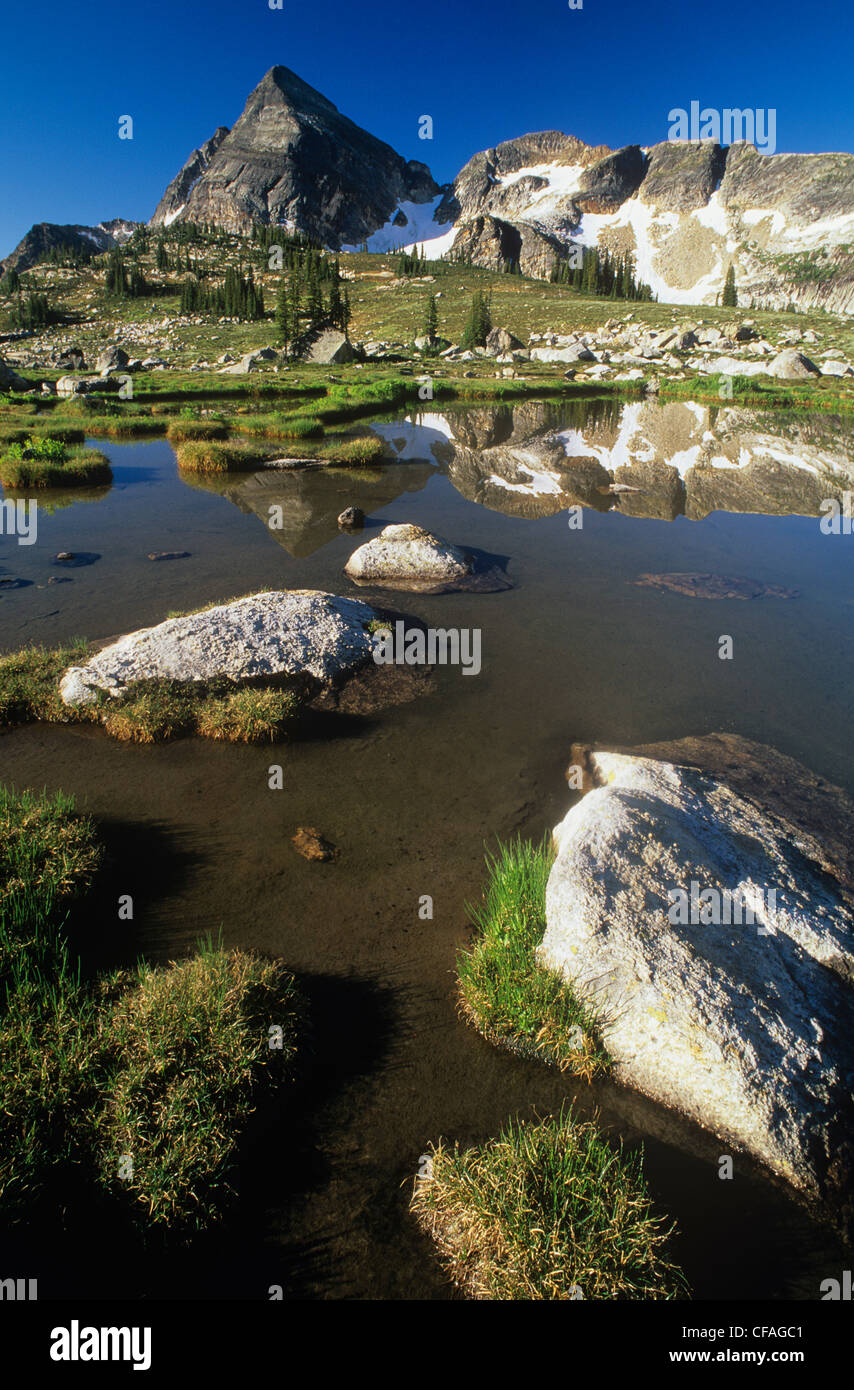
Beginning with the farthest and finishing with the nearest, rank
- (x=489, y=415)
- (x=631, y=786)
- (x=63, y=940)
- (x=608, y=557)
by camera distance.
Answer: (x=489, y=415), (x=608, y=557), (x=631, y=786), (x=63, y=940)

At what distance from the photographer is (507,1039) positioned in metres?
6.16

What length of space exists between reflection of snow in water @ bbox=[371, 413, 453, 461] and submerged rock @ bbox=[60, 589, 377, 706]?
85.2 feet

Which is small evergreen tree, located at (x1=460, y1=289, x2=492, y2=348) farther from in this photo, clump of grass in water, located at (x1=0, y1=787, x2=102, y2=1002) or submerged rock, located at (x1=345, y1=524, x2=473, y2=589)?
clump of grass in water, located at (x1=0, y1=787, x2=102, y2=1002)

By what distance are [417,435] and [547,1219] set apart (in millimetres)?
45270

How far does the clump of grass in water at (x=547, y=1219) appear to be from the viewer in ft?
13.8

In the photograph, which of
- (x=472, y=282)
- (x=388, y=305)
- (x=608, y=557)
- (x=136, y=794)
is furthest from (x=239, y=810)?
(x=472, y=282)

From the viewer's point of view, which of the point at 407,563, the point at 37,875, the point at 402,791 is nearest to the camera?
the point at 37,875

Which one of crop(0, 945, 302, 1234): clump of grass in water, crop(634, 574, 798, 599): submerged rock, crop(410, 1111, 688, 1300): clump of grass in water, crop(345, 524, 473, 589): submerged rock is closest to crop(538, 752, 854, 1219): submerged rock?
crop(410, 1111, 688, 1300): clump of grass in water

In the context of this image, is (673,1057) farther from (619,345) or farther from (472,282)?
(472,282)

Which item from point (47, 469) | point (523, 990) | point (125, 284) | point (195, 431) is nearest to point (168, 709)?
point (523, 990)

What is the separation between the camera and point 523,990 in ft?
20.5

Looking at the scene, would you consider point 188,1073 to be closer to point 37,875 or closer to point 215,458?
point 37,875

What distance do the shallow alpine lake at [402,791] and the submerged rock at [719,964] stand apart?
1.17 feet
